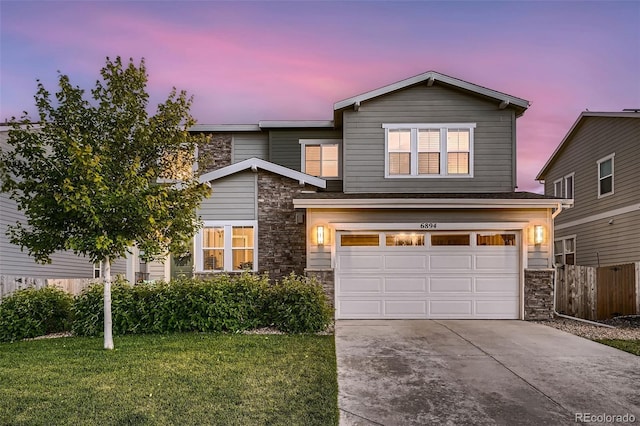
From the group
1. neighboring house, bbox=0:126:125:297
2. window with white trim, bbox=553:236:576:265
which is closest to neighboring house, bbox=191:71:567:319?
neighboring house, bbox=0:126:125:297

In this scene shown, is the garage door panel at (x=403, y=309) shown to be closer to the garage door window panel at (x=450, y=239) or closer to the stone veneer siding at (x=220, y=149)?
the garage door window panel at (x=450, y=239)

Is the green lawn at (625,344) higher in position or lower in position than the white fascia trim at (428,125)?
lower

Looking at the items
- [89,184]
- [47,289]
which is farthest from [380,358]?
[47,289]

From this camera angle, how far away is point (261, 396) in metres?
5.11

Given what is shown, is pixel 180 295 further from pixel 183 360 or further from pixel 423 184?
pixel 423 184

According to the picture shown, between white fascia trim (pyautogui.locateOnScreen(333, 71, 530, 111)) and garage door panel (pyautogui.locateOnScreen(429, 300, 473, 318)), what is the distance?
19.4 feet

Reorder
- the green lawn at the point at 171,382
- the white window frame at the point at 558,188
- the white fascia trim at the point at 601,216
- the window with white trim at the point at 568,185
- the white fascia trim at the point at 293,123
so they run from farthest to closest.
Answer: the white window frame at the point at 558,188, the window with white trim at the point at 568,185, the white fascia trim at the point at 293,123, the white fascia trim at the point at 601,216, the green lawn at the point at 171,382

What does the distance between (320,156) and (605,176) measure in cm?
1014

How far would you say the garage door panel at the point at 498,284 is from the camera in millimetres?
11438

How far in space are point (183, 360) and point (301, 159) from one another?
9.02 metres

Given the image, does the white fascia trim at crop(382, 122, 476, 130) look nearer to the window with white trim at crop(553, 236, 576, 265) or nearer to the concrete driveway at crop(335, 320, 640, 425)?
the concrete driveway at crop(335, 320, 640, 425)

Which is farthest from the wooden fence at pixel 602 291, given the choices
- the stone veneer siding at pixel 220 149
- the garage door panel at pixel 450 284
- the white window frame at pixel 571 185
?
the stone veneer siding at pixel 220 149

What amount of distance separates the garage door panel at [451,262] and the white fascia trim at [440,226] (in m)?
0.71

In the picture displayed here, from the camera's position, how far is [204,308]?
9266mm
